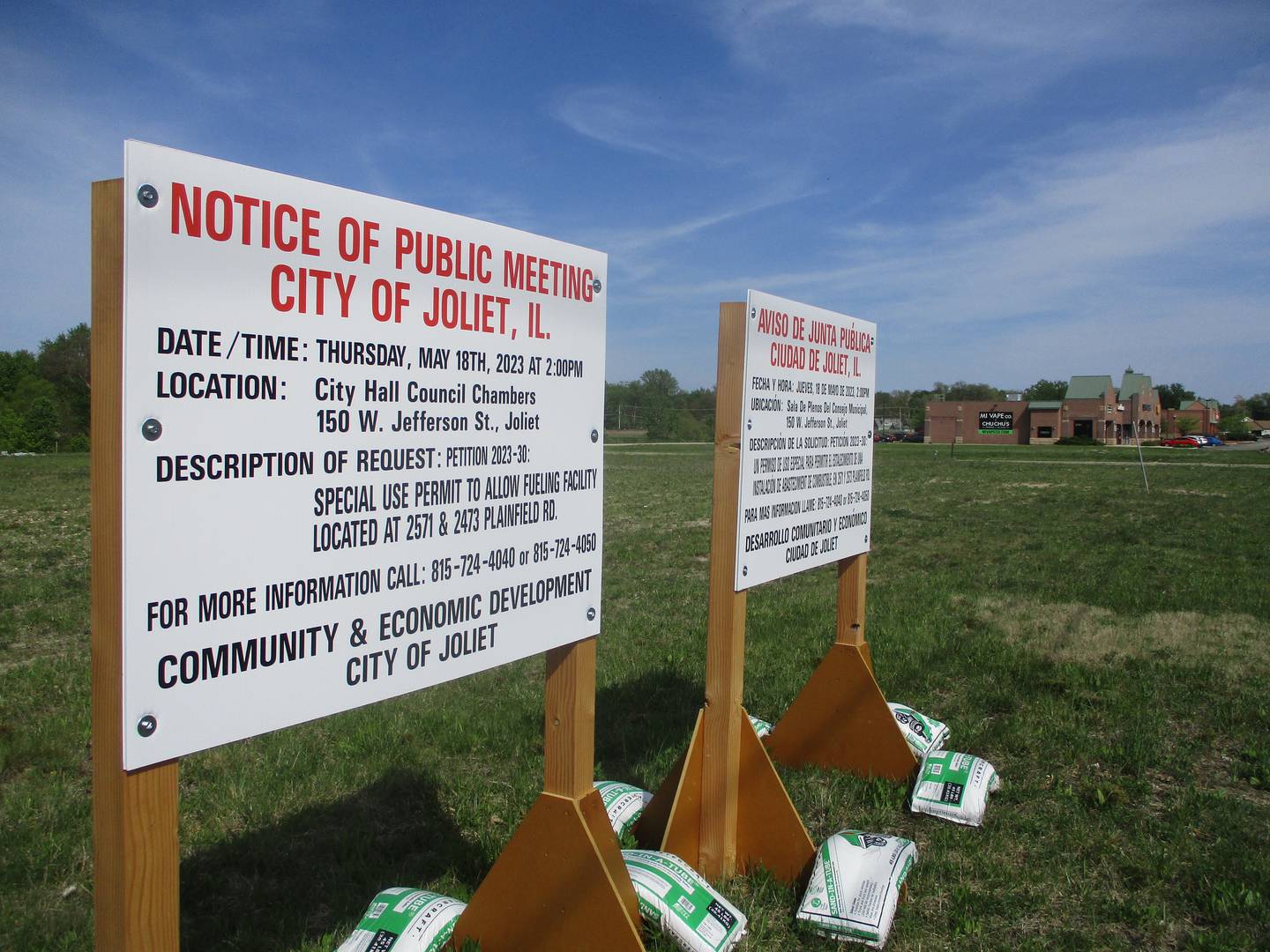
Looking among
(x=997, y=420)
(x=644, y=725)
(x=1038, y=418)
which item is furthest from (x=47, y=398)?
(x=1038, y=418)

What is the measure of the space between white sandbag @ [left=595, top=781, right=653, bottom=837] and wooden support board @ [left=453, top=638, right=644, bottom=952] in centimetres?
93

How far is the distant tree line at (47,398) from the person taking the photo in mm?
65188

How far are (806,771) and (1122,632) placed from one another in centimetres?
448

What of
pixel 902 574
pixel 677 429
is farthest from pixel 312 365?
pixel 677 429

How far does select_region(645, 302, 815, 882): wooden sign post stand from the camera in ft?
11.2

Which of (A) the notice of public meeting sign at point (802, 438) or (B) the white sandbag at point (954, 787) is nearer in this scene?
(A) the notice of public meeting sign at point (802, 438)

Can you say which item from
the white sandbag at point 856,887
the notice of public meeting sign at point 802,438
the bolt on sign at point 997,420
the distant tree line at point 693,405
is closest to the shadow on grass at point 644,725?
the white sandbag at point 856,887

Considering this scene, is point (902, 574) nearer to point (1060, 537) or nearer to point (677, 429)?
point (1060, 537)

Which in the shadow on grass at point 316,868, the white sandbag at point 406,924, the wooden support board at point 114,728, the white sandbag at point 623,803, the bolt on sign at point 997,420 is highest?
the bolt on sign at point 997,420

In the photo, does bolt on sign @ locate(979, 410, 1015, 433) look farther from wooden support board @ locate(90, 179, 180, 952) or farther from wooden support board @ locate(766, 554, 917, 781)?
wooden support board @ locate(90, 179, 180, 952)

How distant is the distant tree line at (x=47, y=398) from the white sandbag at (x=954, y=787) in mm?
63401

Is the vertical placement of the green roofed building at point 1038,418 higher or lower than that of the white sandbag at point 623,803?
higher

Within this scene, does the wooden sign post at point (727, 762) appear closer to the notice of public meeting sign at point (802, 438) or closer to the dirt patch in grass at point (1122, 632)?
the notice of public meeting sign at point (802, 438)

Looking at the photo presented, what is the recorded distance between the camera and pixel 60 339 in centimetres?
8269
